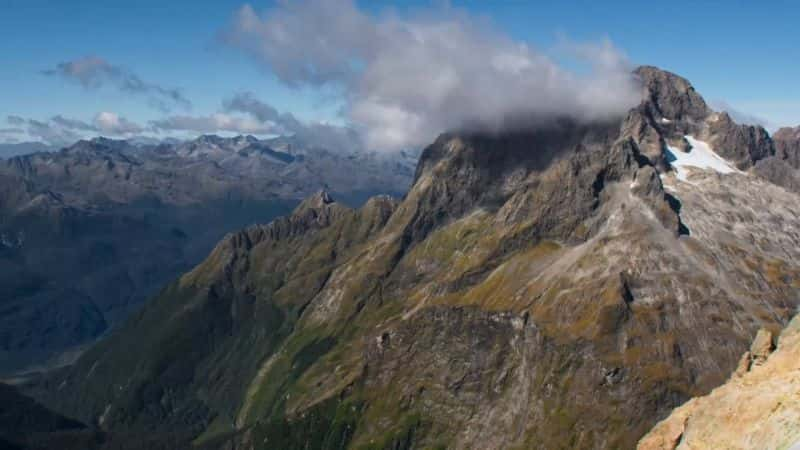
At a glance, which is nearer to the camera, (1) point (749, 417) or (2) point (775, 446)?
(2) point (775, 446)

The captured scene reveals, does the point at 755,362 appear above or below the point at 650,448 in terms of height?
above

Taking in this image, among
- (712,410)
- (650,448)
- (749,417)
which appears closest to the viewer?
(749,417)

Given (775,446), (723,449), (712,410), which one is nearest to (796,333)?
(712,410)

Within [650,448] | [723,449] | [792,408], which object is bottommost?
[650,448]

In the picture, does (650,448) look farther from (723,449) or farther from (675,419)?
(723,449)

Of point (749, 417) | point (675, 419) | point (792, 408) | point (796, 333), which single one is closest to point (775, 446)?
point (792, 408)

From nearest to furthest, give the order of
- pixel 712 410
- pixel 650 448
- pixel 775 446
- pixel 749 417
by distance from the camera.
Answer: pixel 775 446, pixel 749 417, pixel 712 410, pixel 650 448

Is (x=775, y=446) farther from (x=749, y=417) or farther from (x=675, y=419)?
(x=675, y=419)
